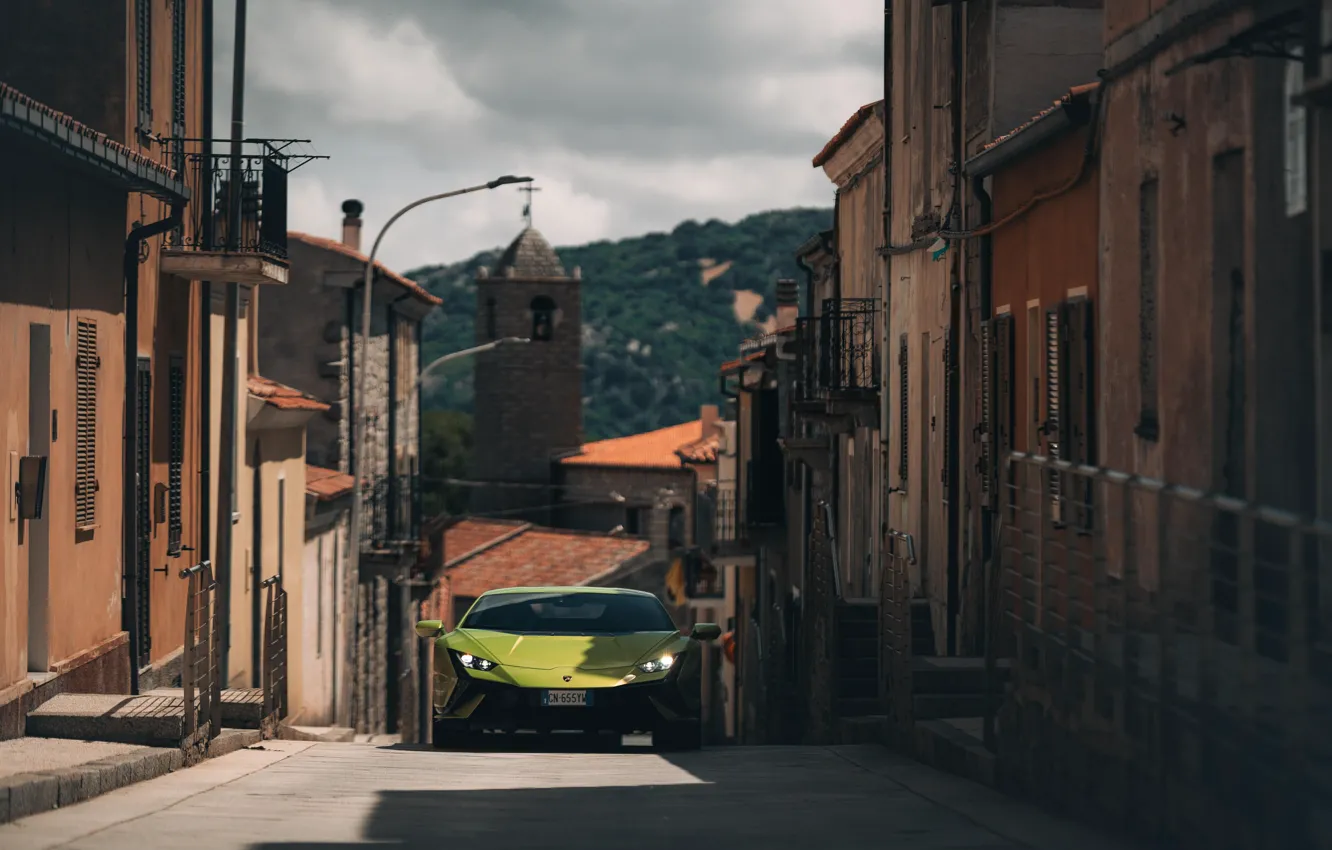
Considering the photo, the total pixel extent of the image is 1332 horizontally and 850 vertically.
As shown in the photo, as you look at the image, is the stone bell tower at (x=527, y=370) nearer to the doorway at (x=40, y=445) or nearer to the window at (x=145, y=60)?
the window at (x=145, y=60)

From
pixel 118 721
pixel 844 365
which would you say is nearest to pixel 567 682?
pixel 118 721

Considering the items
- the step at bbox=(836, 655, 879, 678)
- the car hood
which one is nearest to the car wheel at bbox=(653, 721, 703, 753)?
the car hood

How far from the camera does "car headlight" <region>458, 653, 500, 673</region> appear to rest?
1397cm

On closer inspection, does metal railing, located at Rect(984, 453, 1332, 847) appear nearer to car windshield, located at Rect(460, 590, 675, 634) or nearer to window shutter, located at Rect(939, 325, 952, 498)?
car windshield, located at Rect(460, 590, 675, 634)

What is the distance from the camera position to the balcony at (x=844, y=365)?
85.0 ft

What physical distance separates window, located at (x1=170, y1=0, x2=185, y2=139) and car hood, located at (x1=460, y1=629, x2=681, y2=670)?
806 cm

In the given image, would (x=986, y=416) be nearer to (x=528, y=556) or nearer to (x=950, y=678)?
(x=950, y=678)

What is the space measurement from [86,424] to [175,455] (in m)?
4.38

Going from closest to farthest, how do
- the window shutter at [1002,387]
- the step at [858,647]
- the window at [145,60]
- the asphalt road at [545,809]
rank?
the asphalt road at [545,809], the window shutter at [1002,387], the window at [145,60], the step at [858,647]

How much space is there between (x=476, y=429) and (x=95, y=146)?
89037 millimetres

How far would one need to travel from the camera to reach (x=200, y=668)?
12180 millimetres

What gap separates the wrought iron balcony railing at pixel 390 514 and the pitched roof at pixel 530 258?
183ft

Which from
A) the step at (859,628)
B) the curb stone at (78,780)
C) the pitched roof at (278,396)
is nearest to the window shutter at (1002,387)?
the step at (859,628)

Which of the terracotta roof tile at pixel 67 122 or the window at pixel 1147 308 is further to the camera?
the window at pixel 1147 308
